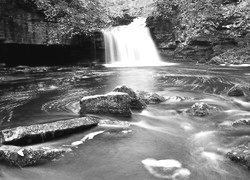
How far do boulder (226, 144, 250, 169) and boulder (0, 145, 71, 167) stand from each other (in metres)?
3.11

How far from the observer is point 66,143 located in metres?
5.36

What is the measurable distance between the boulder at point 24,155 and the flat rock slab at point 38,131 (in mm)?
556

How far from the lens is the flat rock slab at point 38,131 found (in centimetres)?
515

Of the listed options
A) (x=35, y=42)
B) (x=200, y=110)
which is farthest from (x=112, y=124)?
(x=35, y=42)

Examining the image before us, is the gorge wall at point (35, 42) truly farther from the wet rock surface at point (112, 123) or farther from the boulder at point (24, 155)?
the boulder at point (24, 155)

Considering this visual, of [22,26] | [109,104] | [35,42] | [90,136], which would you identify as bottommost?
[90,136]

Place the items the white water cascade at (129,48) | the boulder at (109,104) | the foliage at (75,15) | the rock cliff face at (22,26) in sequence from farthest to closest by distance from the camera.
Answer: the white water cascade at (129,48)
the foliage at (75,15)
the rock cliff face at (22,26)
the boulder at (109,104)

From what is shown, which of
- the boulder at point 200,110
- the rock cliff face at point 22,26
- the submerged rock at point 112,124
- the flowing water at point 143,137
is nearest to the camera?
the flowing water at point 143,137

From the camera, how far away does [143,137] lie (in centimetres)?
606

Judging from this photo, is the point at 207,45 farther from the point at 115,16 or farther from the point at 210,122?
the point at 210,122

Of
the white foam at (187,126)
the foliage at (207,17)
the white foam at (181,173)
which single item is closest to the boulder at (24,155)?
the white foam at (181,173)

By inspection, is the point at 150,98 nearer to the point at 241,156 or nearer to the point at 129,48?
the point at 241,156

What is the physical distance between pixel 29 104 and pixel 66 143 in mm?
4314

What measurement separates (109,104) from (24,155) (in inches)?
123
